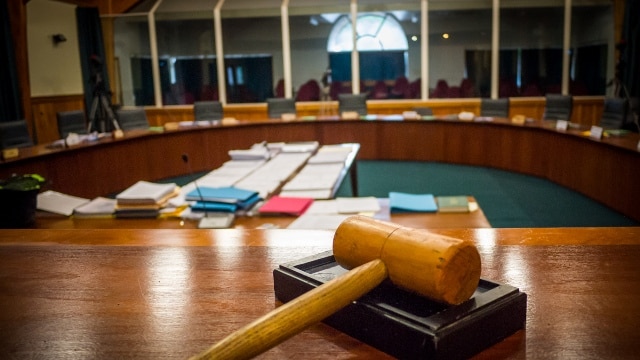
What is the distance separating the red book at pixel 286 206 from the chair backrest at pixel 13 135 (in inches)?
154

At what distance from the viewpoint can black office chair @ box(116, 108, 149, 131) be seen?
680 cm

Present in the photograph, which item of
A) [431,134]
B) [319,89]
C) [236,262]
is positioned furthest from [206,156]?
[236,262]

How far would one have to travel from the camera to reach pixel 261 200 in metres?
2.89

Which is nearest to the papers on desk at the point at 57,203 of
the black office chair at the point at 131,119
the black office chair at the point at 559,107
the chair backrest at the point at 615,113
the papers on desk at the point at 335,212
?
the papers on desk at the point at 335,212

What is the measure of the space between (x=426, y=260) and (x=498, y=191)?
5308mm

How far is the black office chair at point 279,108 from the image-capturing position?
7836 mm

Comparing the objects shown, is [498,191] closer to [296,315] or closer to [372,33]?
[296,315]

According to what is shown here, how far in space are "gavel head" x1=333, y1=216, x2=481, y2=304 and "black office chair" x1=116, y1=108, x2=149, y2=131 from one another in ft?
21.8

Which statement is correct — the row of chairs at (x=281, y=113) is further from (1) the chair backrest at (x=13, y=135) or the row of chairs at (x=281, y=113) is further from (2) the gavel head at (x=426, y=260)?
(2) the gavel head at (x=426, y=260)

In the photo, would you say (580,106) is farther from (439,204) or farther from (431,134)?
(439,204)

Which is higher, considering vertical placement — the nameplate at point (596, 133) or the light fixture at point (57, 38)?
the light fixture at point (57, 38)

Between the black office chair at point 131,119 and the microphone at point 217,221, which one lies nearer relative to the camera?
the microphone at point 217,221

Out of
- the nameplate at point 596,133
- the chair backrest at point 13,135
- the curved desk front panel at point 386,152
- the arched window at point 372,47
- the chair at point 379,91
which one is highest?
the arched window at point 372,47

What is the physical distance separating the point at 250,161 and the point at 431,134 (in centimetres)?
368
